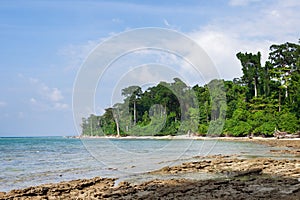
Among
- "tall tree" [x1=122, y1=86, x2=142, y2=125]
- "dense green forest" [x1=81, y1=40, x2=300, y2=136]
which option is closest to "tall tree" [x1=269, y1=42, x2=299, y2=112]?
"dense green forest" [x1=81, y1=40, x2=300, y2=136]

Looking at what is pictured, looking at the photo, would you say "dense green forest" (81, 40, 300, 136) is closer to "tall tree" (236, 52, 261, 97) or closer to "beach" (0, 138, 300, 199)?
"tall tree" (236, 52, 261, 97)

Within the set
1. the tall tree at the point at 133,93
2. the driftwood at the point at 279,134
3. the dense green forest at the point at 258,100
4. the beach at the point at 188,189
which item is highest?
the dense green forest at the point at 258,100

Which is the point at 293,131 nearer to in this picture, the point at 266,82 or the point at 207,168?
the point at 266,82

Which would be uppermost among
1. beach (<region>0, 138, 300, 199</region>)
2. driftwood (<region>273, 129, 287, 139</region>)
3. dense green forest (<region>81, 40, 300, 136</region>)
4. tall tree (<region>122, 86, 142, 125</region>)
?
dense green forest (<region>81, 40, 300, 136</region>)

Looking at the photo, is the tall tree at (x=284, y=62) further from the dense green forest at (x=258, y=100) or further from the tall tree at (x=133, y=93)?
the tall tree at (x=133, y=93)

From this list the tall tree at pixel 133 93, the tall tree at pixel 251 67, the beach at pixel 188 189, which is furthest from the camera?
the tall tree at pixel 251 67

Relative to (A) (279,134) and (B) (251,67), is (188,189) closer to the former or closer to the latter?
(A) (279,134)

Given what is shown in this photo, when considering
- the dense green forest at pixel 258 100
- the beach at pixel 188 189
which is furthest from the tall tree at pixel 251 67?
the beach at pixel 188 189

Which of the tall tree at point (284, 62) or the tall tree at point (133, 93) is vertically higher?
the tall tree at point (284, 62)

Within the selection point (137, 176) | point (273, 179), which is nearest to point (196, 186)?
point (273, 179)

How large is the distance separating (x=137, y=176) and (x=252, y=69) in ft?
205

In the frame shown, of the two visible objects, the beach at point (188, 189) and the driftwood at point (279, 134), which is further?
the driftwood at point (279, 134)

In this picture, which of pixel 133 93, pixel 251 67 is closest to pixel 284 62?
pixel 251 67

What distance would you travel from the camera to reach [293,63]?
71562mm
